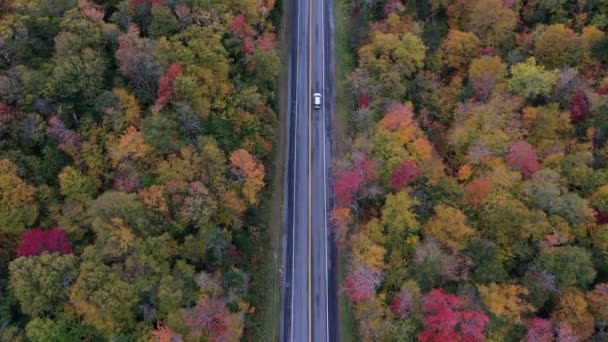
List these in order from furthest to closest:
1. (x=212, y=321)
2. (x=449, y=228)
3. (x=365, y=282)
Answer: (x=365, y=282)
(x=449, y=228)
(x=212, y=321)

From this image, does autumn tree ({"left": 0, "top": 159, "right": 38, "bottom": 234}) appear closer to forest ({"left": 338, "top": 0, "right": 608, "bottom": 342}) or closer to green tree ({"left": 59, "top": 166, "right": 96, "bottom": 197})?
green tree ({"left": 59, "top": 166, "right": 96, "bottom": 197})

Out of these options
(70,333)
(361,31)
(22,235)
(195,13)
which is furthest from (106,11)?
(70,333)

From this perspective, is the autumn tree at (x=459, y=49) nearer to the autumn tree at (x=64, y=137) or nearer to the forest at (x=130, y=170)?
the forest at (x=130, y=170)

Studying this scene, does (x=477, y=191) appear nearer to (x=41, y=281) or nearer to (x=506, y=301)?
(x=506, y=301)

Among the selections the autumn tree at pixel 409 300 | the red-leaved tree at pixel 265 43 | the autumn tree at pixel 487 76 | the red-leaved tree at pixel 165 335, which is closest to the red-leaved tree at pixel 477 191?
the autumn tree at pixel 409 300

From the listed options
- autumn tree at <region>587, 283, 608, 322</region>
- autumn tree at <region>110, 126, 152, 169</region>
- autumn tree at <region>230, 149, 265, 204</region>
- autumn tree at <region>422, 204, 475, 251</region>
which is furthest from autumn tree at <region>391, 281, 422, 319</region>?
autumn tree at <region>110, 126, 152, 169</region>

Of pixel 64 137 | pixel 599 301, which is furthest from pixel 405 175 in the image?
pixel 64 137

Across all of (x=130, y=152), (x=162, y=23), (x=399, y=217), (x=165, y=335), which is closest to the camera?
(x=165, y=335)
